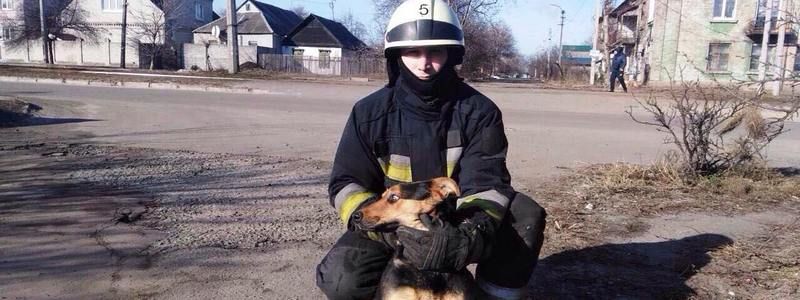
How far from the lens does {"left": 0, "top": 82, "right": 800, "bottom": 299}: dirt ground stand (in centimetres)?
331

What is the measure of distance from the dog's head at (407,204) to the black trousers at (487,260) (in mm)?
454

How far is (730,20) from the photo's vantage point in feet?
106

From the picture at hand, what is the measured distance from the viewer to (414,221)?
2037mm

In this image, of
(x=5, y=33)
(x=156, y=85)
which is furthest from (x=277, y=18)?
(x=156, y=85)

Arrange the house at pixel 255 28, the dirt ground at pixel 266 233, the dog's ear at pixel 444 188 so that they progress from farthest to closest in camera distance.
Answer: the house at pixel 255 28
the dirt ground at pixel 266 233
the dog's ear at pixel 444 188

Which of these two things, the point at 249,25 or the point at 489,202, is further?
the point at 249,25

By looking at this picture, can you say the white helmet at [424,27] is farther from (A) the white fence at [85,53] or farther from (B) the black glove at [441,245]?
(A) the white fence at [85,53]

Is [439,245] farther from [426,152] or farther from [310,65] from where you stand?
[310,65]

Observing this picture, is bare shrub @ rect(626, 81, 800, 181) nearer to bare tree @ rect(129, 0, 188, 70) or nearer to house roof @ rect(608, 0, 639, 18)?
house roof @ rect(608, 0, 639, 18)

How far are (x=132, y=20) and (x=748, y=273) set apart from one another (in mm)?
58865

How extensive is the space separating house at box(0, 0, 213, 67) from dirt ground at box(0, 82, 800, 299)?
4415 centimetres

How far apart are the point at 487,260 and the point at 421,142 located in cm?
60

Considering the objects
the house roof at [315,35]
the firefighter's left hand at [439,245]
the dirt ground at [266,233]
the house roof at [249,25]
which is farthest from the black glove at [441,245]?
the house roof at [249,25]

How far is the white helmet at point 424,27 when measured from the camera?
99.1 inches
